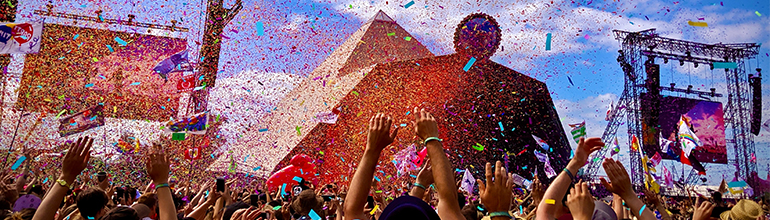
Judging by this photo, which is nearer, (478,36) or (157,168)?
(157,168)

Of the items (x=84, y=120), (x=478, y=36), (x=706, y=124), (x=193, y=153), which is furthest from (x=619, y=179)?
(x=706, y=124)

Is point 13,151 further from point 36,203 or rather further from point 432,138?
point 432,138

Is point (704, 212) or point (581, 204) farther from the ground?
point (581, 204)

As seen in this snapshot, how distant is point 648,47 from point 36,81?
32.0 meters

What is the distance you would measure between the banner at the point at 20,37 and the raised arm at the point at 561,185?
16845mm

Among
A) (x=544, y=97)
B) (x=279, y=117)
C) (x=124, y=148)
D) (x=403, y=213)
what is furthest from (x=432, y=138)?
(x=124, y=148)

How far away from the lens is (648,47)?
87.1 feet

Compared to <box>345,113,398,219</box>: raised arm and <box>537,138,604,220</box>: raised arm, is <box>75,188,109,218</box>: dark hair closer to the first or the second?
<box>345,113,398,219</box>: raised arm

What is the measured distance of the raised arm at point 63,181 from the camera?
2.80 m

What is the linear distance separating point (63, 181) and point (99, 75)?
28035 millimetres

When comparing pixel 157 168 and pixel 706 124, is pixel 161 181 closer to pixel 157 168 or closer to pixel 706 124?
pixel 157 168

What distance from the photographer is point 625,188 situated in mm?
3016

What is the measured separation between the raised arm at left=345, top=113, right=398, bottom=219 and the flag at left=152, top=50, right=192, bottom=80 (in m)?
17.2

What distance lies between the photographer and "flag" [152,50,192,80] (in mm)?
17719
